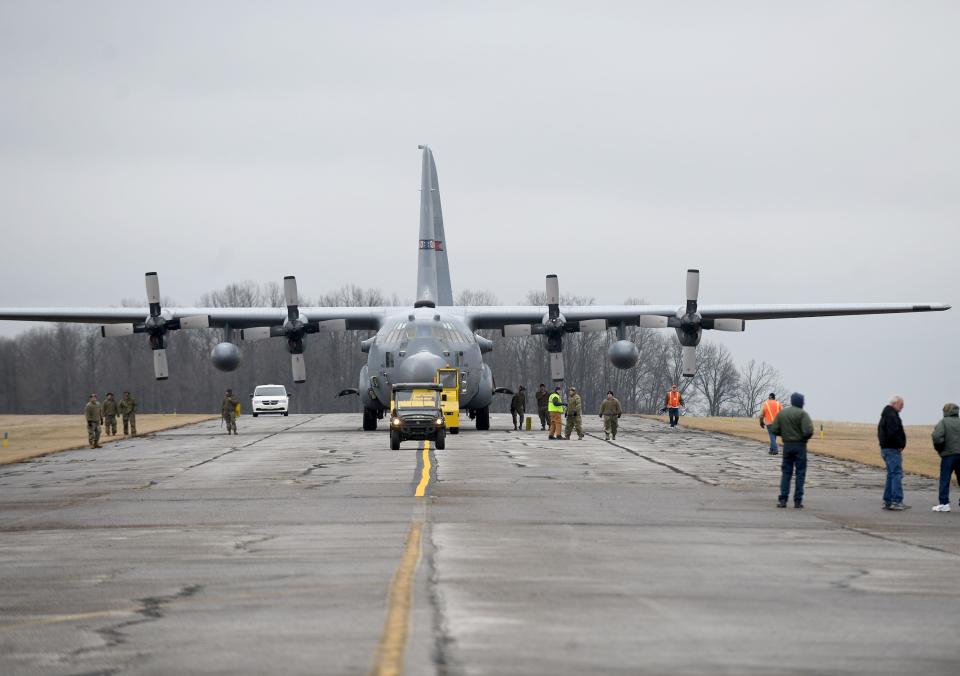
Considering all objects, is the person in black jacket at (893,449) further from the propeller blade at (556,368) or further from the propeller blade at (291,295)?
the propeller blade at (291,295)

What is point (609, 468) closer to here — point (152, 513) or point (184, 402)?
point (152, 513)

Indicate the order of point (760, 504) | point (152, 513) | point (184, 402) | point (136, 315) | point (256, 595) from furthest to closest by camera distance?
point (184, 402)
point (136, 315)
point (760, 504)
point (152, 513)
point (256, 595)

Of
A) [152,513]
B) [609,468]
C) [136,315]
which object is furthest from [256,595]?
[136,315]

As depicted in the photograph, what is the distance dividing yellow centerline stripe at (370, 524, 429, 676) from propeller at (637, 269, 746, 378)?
33.5 metres

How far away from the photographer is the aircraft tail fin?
50688 millimetres

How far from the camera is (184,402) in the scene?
121 meters

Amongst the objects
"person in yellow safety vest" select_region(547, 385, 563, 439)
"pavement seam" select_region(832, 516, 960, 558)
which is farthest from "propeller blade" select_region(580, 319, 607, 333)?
"pavement seam" select_region(832, 516, 960, 558)

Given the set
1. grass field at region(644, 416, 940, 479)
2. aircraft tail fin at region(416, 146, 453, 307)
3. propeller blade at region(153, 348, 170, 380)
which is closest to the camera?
grass field at region(644, 416, 940, 479)

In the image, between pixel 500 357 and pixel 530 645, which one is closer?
pixel 530 645

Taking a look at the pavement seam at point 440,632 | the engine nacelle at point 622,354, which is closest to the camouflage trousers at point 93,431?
the engine nacelle at point 622,354

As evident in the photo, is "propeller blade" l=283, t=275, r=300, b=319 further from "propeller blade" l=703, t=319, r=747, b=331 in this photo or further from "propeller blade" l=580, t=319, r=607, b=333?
"propeller blade" l=703, t=319, r=747, b=331

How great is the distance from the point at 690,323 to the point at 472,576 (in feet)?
117

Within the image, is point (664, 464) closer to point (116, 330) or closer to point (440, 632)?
point (440, 632)

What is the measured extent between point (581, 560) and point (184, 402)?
4386 inches
